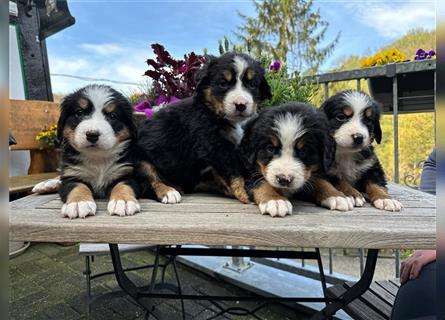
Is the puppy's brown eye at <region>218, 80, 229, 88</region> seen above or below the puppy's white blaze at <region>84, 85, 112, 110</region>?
above

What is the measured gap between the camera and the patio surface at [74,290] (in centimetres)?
370

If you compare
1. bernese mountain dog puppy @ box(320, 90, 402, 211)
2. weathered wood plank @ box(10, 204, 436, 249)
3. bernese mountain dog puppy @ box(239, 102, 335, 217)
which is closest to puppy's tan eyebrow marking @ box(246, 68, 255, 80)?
bernese mountain dog puppy @ box(239, 102, 335, 217)

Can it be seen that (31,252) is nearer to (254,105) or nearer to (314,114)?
(254,105)

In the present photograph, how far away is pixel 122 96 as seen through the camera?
6.85 feet

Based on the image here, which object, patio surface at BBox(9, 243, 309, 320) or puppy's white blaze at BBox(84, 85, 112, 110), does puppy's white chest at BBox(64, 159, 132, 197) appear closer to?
puppy's white blaze at BBox(84, 85, 112, 110)

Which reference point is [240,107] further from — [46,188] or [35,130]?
[35,130]

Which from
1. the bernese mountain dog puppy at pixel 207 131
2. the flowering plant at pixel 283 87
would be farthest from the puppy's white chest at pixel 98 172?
the flowering plant at pixel 283 87

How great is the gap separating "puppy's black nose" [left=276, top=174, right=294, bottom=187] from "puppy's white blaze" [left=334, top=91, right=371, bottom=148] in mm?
478

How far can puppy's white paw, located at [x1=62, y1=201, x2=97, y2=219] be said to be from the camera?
1560mm

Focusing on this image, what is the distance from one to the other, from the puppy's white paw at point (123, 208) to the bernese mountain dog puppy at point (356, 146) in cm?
115

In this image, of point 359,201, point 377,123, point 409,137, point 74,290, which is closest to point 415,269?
point 359,201

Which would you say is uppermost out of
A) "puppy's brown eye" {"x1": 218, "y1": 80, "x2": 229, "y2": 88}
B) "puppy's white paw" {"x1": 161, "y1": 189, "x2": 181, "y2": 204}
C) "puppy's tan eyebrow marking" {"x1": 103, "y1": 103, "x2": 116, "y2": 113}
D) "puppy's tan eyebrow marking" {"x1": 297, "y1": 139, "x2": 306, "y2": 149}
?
"puppy's brown eye" {"x1": 218, "y1": 80, "x2": 229, "y2": 88}

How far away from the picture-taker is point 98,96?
196 centimetres

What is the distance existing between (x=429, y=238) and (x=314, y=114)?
814 millimetres
